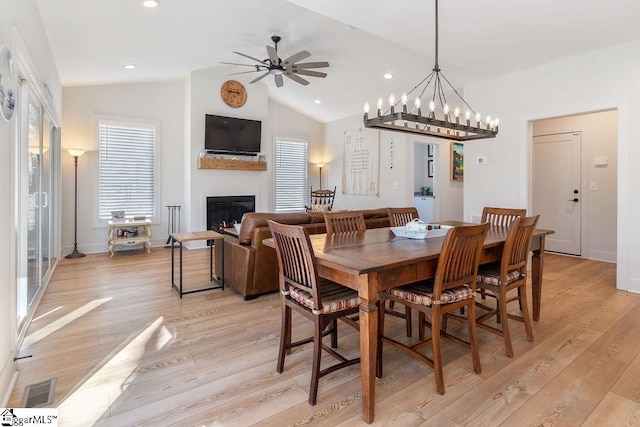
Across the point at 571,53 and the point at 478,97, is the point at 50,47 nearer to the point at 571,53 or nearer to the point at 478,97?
the point at 478,97

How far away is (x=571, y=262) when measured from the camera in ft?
16.4

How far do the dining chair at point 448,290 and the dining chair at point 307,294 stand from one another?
35cm

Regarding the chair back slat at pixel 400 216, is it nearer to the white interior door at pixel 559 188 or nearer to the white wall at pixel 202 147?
the white interior door at pixel 559 188

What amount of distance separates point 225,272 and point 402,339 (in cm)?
217

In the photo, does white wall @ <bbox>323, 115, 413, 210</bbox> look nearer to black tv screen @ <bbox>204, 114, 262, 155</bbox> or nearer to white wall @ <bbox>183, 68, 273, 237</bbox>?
black tv screen @ <bbox>204, 114, 262, 155</bbox>

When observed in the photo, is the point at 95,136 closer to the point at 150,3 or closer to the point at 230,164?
the point at 230,164

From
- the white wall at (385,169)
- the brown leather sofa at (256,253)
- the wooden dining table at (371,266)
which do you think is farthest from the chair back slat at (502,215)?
the white wall at (385,169)

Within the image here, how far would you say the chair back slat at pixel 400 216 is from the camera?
3445 millimetres

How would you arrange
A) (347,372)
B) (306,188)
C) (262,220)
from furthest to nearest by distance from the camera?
(306,188), (262,220), (347,372)

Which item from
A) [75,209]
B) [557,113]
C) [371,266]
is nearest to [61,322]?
[371,266]

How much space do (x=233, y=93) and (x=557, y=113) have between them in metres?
5.30

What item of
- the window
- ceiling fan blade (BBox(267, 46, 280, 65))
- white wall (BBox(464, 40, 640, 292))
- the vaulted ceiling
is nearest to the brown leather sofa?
the vaulted ceiling

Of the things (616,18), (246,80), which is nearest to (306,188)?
(246,80)

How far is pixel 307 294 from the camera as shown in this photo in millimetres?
1967
